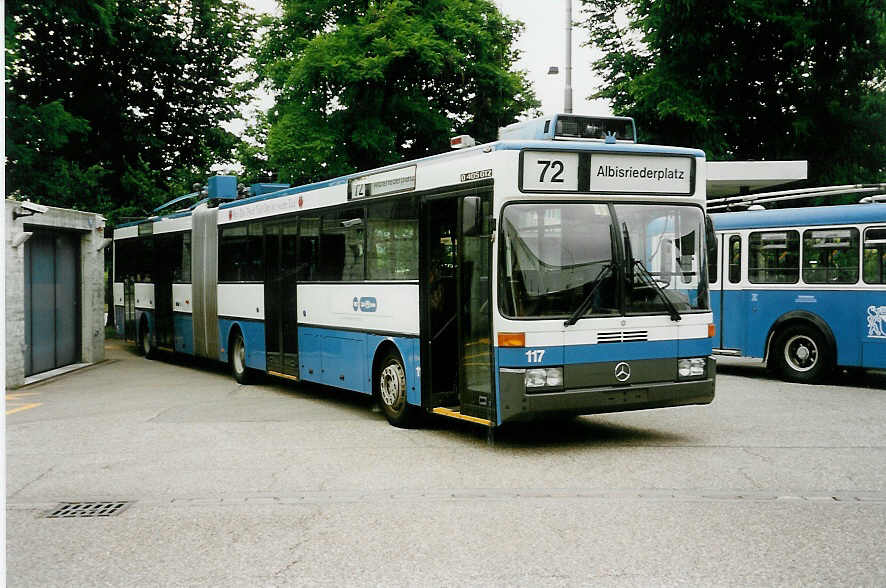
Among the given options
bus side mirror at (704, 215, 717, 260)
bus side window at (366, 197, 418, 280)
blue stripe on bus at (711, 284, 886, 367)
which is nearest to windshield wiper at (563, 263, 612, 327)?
bus side mirror at (704, 215, 717, 260)

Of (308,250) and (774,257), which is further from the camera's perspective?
(774,257)

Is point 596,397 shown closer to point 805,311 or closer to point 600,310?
point 600,310

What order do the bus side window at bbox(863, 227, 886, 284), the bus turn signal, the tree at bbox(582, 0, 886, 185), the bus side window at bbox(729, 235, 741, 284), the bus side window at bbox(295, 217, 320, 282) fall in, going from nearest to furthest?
the bus turn signal
the bus side window at bbox(295, 217, 320, 282)
the bus side window at bbox(863, 227, 886, 284)
the bus side window at bbox(729, 235, 741, 284)
the tree at bbox(582, 0, 886, 185)

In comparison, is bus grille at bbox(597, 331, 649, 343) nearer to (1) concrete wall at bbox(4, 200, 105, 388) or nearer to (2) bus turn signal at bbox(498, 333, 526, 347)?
(2) bus turn signal at bbox(498, 333, 526, 347)

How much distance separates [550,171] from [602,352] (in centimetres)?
176

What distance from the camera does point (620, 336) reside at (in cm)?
927

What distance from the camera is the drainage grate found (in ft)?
23.4

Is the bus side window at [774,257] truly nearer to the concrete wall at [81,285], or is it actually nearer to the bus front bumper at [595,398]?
the bus front bumper at [595,398]

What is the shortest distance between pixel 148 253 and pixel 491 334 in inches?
544

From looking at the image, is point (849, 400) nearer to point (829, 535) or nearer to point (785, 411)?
point (785, 411)

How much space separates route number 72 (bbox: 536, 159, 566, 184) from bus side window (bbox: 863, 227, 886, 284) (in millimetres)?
7148

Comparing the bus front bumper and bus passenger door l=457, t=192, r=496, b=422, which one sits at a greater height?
bus passenger door l=457, t=192, r=496, b=422

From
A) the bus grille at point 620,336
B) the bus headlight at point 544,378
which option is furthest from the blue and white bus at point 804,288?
the bus headlight at point 544,378

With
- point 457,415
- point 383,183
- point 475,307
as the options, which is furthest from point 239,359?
point 475,307
